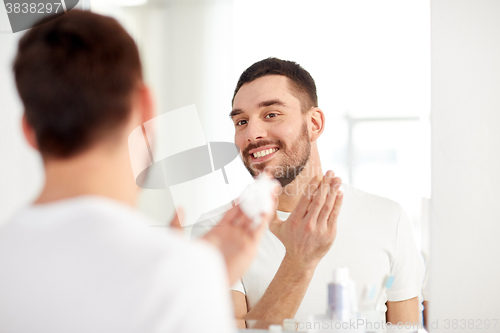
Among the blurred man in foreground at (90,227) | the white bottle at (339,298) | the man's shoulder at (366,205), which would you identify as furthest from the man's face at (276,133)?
the blurred man in foreground at (90,227)

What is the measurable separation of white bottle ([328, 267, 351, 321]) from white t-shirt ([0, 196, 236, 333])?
37cm

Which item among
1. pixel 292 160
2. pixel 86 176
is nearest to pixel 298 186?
pixel 292 160

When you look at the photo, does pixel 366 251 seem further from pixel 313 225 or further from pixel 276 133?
pixel 276 133

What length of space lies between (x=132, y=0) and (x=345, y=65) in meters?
0.46

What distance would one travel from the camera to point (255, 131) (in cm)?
82

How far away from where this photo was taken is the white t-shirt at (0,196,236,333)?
31 cm

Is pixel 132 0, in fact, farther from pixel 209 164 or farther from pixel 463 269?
pixel 463 269

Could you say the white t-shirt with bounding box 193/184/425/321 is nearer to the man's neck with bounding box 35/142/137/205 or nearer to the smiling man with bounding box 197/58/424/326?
the smiling man with bounding box 197/58/424/326

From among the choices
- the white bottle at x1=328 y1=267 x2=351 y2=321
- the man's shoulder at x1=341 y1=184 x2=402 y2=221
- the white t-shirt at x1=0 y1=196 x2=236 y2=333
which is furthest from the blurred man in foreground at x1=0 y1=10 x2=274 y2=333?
the man's shoulder at x1=341 y1=184 x2=402 y2=221

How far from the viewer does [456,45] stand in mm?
826

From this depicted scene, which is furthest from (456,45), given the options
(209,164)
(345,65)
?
(209,164)

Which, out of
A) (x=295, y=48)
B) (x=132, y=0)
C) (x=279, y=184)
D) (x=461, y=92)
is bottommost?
(x=279, y=184)

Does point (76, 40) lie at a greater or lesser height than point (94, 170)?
greater

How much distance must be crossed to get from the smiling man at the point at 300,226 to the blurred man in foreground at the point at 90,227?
410 mm
